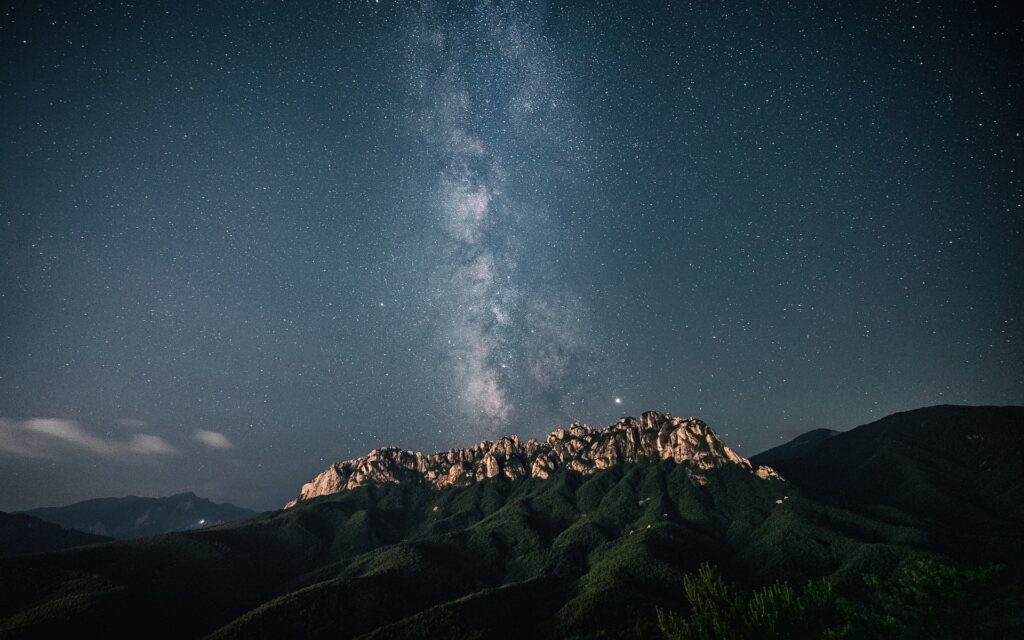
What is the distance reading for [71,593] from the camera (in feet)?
645

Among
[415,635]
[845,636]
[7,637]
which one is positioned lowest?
[415,635]

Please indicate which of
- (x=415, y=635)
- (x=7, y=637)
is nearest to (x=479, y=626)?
(x=415, y=635)

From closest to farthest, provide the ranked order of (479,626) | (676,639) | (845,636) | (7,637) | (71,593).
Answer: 1. (676,639)
2. (845,636)
3. (7,637)
4. (479,626)
5. (71,593)

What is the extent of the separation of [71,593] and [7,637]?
44.1m

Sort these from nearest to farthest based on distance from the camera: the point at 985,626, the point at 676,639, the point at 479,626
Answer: the point at 676,639
the point at 985,626
the point at 479,626

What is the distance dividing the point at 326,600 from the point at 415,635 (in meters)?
49.9

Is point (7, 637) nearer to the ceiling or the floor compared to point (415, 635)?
nearer to the ceiling

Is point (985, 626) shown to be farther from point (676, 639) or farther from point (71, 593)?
point (71, 593)

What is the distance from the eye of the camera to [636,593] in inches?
7264

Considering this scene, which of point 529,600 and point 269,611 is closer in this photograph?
point 269,611

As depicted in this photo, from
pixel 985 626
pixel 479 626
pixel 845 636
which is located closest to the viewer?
pixel 845 636

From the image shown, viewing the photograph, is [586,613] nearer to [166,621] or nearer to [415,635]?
[415,635]

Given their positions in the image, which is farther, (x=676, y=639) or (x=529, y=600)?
(x=529, y=600)

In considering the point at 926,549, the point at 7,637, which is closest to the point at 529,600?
the point at 926,549
